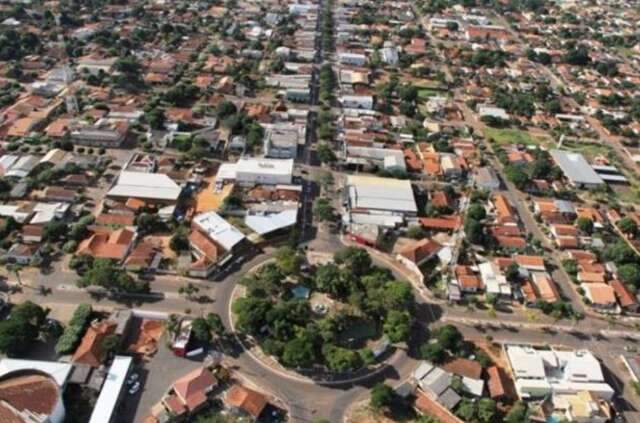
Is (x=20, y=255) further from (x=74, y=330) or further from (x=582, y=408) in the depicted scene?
(x=582, y=408)

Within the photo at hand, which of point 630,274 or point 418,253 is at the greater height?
point 630,274

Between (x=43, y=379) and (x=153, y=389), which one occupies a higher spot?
(x=43, y=379)

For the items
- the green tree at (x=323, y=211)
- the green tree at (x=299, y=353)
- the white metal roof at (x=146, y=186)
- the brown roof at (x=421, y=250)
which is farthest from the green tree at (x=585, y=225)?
the white metal roof at (x=146, y=186)

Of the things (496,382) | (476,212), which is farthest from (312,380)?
(476,212)

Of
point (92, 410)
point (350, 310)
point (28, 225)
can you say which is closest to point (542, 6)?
point (350, 310)

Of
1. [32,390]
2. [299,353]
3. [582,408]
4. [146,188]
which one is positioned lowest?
[582,408]

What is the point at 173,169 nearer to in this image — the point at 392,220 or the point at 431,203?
the point at 392,220

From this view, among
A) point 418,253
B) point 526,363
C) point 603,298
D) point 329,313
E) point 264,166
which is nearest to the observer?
point 526,363

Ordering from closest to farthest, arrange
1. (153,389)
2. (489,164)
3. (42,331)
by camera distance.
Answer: (153,389)
(42,331)
(489,164)
